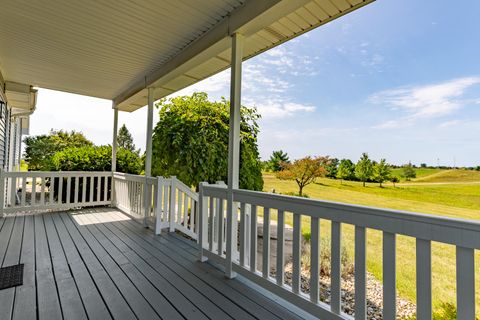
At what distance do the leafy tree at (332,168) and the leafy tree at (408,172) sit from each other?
57cm

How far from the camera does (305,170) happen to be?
2.70 m

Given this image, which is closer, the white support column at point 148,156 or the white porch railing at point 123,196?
the white porch railing at point 123,196

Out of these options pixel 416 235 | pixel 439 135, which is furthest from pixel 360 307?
pixel 439 135

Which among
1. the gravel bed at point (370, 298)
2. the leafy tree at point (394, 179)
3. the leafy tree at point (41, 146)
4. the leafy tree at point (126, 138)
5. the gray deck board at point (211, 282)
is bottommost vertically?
the gravel bed at point (370, 298)

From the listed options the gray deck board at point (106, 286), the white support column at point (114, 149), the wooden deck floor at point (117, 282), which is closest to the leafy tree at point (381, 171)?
the wooden deck floor at point (117, 282)

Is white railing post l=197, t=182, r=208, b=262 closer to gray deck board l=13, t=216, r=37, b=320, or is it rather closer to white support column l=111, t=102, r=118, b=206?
gray deck board l=13, t=216, r=37, b=320

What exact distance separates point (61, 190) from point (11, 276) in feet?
10.7

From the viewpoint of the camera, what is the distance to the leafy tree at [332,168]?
2.25m

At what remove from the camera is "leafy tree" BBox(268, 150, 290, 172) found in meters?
3.02

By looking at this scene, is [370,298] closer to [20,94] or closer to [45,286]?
[45,286]

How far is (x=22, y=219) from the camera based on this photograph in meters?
4.60

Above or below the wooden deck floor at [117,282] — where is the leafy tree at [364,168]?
above

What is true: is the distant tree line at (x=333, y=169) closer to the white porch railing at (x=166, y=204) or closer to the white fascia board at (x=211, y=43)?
the white fascia board at (x=211, y=43)

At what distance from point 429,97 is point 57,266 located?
11.7ft
